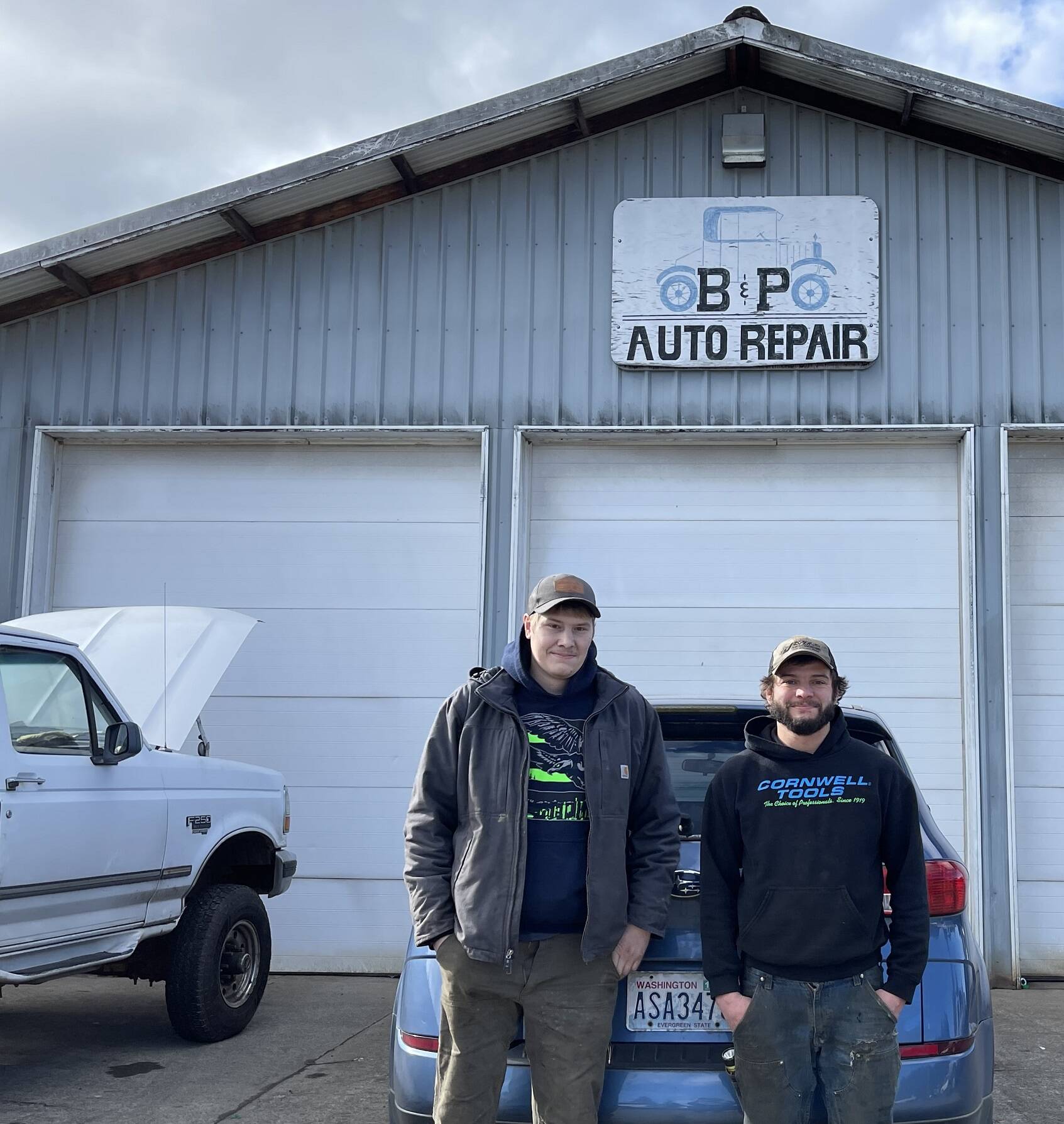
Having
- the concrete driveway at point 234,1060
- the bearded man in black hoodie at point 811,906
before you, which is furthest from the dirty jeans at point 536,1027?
the concrete driveway at point 234,1060

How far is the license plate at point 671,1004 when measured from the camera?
3422mm

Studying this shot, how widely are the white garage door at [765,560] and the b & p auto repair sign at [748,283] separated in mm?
663

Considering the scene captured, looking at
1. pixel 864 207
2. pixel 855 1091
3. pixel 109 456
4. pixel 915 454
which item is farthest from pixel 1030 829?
pixel 109 456

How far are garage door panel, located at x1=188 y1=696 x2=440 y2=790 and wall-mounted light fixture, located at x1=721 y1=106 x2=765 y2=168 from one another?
4.21 metres

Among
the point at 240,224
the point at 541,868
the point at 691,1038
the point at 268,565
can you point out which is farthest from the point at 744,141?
the point at 691,1038

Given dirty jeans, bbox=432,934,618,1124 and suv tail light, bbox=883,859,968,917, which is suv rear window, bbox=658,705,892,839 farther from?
dirty jeans, bbox=432,934,618,1124

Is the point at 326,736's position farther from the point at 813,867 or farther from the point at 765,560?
the point at 813,867

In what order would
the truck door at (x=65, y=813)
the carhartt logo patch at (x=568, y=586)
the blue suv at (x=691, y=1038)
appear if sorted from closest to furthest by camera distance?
the blue suv at (x=691, y=1038), the carhartt logo patch at (x=568, y=586), the truck door at (x=65, y=813)

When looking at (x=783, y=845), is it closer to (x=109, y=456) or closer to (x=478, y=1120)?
(x=478, y=1120)

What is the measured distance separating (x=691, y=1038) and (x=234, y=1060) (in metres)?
3.12

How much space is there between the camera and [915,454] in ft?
27.7

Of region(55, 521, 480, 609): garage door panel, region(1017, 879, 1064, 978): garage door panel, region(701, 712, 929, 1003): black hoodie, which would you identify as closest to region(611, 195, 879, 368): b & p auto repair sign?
region(55, 521, 480, 609): garage door panel

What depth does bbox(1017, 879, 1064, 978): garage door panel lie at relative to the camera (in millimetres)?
7953

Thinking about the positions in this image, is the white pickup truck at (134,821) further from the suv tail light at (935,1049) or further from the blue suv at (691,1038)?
the suv tail light at (935,1049)
